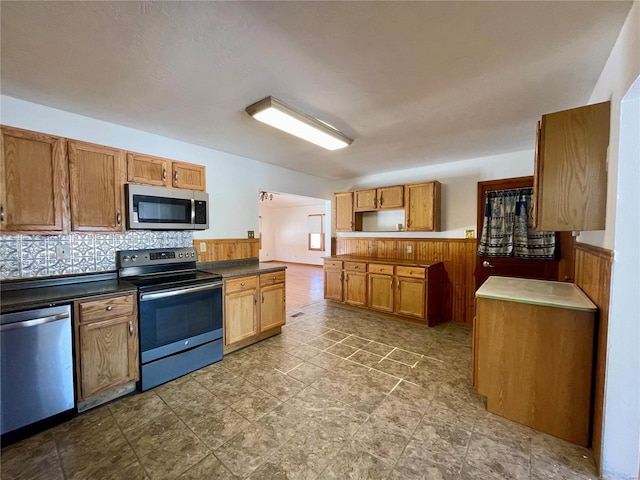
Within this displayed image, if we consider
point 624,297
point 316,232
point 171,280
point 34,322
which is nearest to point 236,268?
point 171,280

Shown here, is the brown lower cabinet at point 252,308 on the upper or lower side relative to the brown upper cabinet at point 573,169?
lower

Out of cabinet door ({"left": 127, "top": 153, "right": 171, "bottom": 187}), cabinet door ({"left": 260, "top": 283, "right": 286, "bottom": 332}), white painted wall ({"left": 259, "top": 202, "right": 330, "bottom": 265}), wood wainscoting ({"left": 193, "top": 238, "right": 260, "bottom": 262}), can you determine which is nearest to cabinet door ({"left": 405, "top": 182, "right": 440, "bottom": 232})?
cabinet door ({"left": 260, "top": 283, "right": 286, "bottom": 332})

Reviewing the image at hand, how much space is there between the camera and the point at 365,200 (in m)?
4.75

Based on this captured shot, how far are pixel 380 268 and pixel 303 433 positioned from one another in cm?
274

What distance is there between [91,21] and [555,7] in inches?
89.7

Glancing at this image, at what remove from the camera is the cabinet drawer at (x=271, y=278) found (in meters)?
3.23

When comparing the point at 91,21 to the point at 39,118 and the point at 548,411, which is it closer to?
the point at 39,118

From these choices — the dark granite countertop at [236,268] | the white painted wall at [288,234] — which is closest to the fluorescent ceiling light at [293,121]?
the dark granite countertop at [236,268]

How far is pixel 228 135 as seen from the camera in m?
2.93

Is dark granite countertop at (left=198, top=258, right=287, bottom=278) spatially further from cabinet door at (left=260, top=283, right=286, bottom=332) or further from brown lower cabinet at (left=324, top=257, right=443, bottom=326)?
brown lower cabinet at (left=324, top=257, right=443, bottom=326)

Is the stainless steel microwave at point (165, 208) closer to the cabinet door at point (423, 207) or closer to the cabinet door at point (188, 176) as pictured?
the cabinet door at point (188, 176)

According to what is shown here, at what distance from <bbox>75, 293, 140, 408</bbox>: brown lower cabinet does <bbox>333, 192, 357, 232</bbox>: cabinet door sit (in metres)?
3.56

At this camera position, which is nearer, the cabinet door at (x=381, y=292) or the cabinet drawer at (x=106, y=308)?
the cabinet drawer at (x=106, y=308)

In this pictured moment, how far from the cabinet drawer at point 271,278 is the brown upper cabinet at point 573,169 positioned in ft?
8.65
